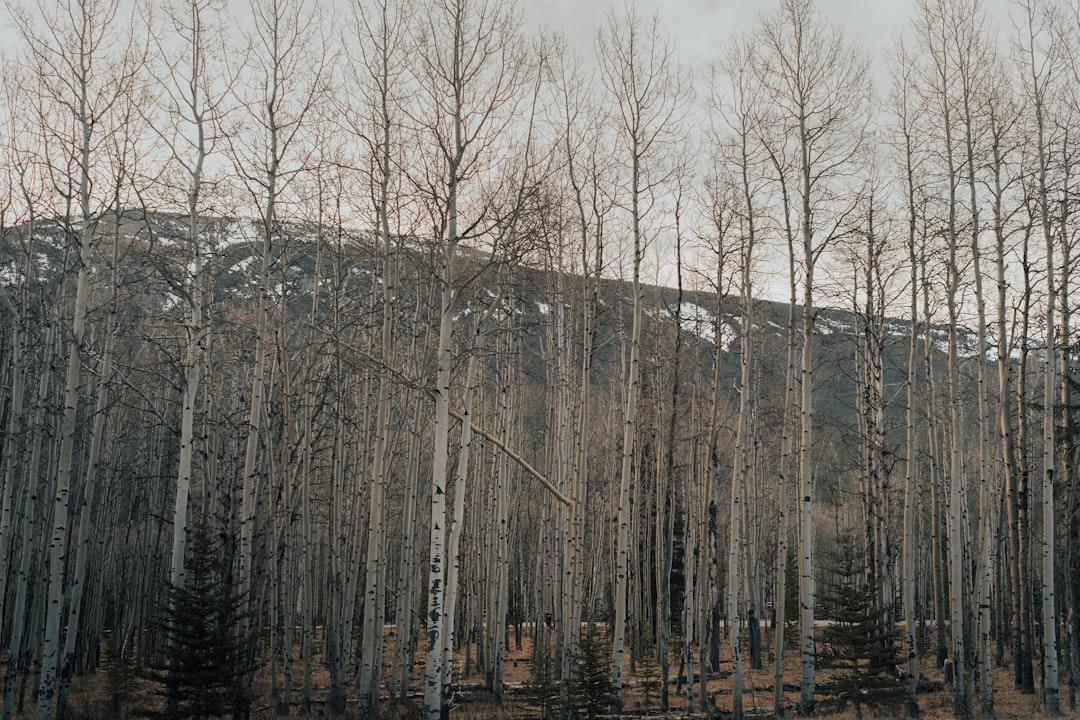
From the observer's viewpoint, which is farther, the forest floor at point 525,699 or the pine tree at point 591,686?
the forest floor at point 525,699

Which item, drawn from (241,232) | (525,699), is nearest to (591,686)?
(525,699)

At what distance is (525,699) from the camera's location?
568 inches

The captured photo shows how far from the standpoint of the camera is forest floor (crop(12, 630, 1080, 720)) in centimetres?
1173

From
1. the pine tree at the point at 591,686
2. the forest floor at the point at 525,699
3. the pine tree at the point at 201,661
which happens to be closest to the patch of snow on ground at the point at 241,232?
the pine tree at the point at 201,661

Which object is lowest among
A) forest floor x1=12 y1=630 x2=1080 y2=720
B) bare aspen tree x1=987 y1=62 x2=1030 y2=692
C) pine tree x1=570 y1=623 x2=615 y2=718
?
forest floor x1=12 y1=630 x2=1080 y2=720

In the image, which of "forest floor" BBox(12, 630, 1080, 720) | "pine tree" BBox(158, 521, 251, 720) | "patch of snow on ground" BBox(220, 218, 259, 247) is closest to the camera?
"pine tree" BBox(158, 521, 251, 720)

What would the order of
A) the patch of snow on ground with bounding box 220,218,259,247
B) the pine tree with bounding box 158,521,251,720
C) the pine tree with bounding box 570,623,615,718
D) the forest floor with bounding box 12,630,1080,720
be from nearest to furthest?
the pine tree with bounding box 158,521,251,720
the pine tree with bounding box 570,623,615,718
the patch of snow on ground with bounding box 220,218,259,247
the forest floor with bounding box 12,630,1080,720

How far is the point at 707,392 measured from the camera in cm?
2244

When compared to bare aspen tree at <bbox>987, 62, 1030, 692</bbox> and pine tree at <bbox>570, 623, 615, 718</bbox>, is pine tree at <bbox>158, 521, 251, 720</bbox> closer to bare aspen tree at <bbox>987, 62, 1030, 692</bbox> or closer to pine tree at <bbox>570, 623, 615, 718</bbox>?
pine tree at <bbox>570, 623, 615, 718</bbox>

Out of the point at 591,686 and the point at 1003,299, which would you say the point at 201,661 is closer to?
the point at 591,686

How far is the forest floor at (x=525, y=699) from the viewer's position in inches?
462

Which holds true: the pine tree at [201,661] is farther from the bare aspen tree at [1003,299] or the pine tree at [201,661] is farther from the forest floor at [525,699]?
the bare aspen tree at [1003,299]

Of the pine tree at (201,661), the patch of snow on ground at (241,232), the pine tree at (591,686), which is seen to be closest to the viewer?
the pine tree at (201,661)

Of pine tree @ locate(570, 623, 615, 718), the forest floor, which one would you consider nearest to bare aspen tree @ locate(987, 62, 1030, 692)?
the forest floor
